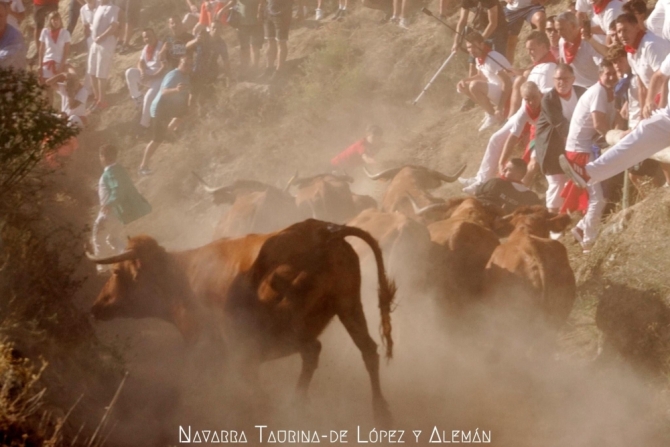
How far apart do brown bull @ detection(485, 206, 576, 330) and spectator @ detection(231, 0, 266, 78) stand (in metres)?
10.5

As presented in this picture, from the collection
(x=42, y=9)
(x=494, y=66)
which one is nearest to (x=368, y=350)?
(x=494, y=66)

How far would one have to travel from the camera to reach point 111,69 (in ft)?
70.2

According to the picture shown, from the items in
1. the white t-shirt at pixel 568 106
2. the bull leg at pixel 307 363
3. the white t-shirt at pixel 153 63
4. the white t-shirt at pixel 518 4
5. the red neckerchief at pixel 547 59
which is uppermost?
the white t-shirt at pixel 518 4

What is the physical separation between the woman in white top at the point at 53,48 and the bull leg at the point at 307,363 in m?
12.0

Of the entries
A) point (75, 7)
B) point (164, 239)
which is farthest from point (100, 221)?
point (75, 7)

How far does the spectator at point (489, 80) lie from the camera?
12.7 m

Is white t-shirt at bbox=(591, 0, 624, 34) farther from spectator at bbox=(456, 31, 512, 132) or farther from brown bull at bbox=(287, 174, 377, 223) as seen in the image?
brown bull at bbox=(287, 174, 377, 223)

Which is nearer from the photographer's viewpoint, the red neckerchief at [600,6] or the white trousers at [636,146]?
the white trousers at [636,146]

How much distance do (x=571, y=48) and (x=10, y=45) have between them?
22.0ft

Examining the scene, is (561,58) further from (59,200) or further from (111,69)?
(111,69)

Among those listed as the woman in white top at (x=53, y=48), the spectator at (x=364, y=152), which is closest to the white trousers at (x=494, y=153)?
the spectator at (x=364, y=152)

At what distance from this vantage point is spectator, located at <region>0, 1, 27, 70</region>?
431 inches

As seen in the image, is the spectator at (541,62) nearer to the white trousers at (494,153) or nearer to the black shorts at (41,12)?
the white trousers at (494,153)

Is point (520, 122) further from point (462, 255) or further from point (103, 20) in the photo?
point (103, 20)
